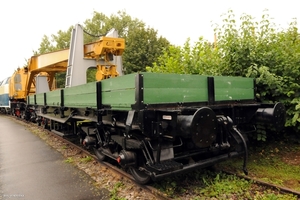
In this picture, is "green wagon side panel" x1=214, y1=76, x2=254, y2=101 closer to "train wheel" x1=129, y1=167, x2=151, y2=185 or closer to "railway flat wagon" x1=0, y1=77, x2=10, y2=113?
"train wheel" x1=129, y1=167, x2=151, y2=185

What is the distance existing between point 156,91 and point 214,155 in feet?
5.56

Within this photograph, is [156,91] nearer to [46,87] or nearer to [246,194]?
[246,194]

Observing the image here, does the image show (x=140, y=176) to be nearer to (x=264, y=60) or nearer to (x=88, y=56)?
(x=264, y=60)

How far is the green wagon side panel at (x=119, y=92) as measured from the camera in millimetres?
3300

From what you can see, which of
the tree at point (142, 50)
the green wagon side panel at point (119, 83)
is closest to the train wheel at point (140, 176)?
the green wagon side panel at point (119, 83)

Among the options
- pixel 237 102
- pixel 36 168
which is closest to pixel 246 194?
pixel 237 102

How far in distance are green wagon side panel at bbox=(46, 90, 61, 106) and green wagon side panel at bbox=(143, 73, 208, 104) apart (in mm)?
4243

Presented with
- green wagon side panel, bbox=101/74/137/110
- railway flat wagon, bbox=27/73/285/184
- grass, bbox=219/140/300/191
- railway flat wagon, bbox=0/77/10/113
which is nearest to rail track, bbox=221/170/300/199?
grass, bbox=219/140/300/191

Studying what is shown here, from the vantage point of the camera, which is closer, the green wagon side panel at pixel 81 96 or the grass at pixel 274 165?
the grass at pixel 274 165

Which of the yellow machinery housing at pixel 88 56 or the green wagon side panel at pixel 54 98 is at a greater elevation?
the yellow machinery housing at pixel 88 56

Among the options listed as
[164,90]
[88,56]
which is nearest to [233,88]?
[164,90]

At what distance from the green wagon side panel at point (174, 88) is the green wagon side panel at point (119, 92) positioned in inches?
8.6

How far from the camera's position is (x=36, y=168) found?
531 centimetres

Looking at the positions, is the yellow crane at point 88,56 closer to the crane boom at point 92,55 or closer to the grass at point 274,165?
the crane boom at point 92,55
